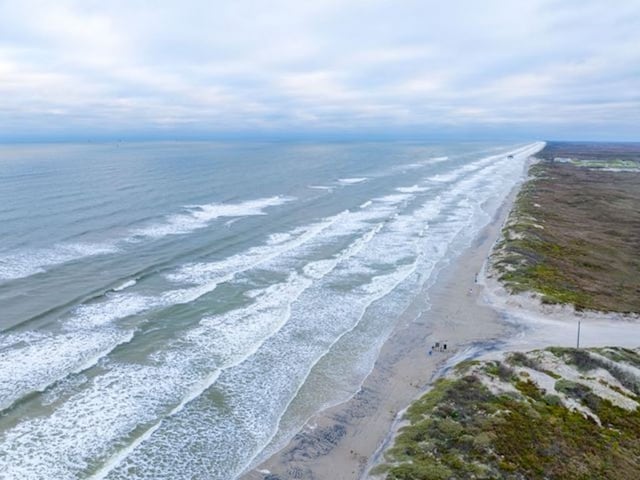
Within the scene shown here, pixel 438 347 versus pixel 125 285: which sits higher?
pixel 125 285

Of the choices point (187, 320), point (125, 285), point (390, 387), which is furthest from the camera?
point (125, 285)

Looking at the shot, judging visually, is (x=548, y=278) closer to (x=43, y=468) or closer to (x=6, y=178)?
(x=43, y=468)

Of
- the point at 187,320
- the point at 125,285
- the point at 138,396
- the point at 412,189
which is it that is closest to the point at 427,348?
the point at 187,320

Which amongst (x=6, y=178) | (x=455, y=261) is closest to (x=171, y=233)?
(x=455, y=261)

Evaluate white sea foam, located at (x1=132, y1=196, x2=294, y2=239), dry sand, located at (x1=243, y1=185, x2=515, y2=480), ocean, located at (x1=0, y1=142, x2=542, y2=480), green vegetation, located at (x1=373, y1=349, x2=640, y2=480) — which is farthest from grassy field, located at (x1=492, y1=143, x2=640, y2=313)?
white sea foam, located at (x1=132, y1=196, x2=294, y2=239)

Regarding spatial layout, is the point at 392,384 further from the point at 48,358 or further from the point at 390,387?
the point at 48,358

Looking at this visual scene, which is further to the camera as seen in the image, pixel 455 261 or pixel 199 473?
pixel 455 261
